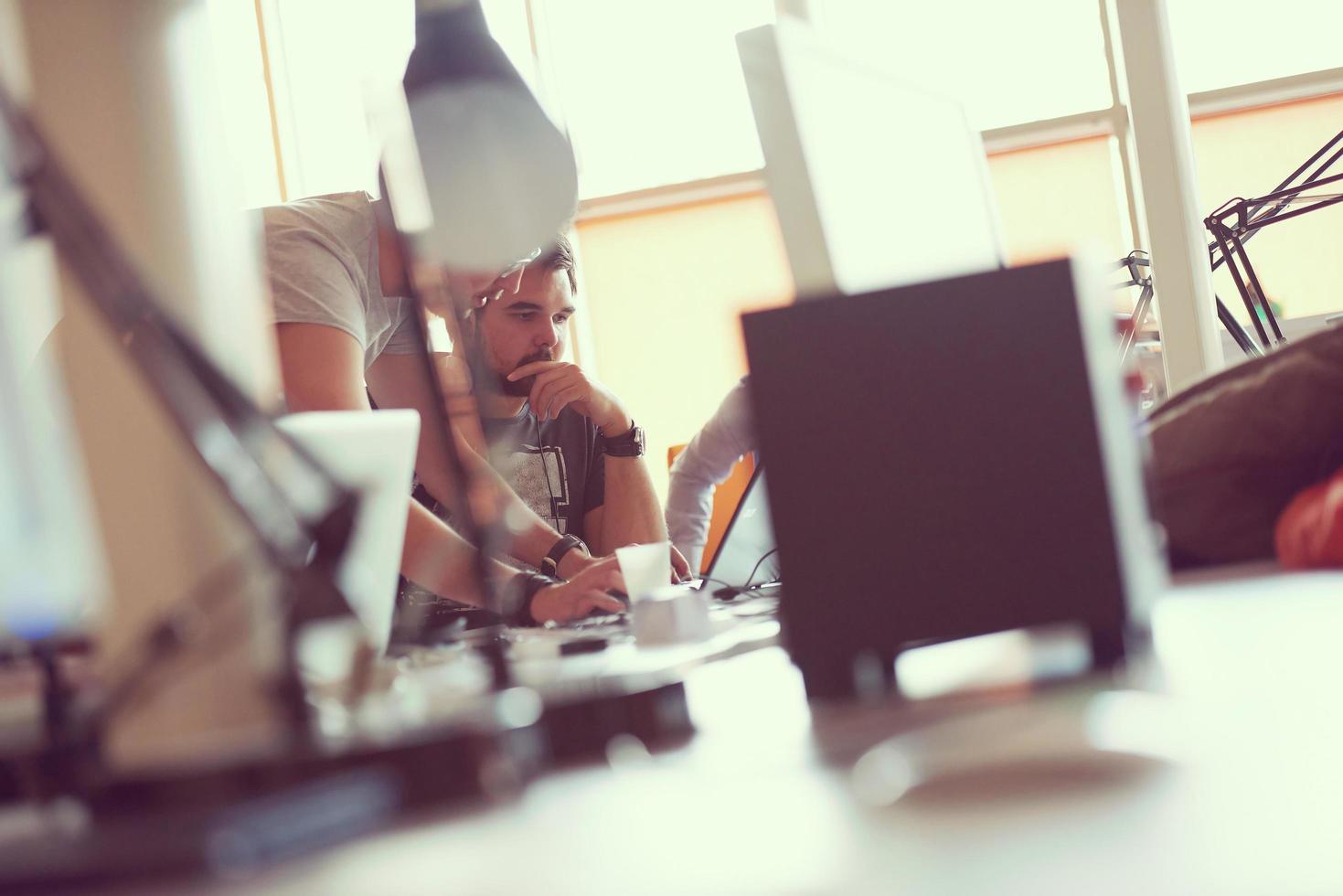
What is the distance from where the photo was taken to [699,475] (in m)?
1.91

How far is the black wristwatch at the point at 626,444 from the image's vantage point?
86.8 inches

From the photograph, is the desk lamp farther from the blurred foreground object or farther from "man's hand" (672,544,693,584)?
the blurred foreground object

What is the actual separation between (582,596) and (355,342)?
52 centimetres

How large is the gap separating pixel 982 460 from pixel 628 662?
297 mm

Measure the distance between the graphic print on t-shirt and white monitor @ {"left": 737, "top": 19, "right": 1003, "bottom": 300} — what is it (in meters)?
1.22

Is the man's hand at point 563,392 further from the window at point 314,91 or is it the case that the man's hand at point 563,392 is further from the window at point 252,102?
the window at point 314,91

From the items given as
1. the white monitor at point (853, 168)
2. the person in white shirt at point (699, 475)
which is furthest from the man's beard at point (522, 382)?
the white monitor at point (853, 168)

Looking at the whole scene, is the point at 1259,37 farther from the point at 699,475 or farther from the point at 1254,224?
the point at 699,475

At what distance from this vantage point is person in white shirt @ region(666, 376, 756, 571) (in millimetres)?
1845

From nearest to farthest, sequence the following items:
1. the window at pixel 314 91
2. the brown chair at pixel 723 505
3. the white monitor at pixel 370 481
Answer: the white monitor at pixel 370 481
the brown chair at pixel 723 505
the window at pixel 314 91

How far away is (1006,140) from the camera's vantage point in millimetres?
4527

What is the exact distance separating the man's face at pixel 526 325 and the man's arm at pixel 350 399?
593 millimetres

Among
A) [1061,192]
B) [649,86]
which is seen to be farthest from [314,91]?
[1061,192]

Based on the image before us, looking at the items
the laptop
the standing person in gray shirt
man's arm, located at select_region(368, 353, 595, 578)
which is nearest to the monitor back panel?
man's arm, located at select_region(368, 353, 595, 578)
